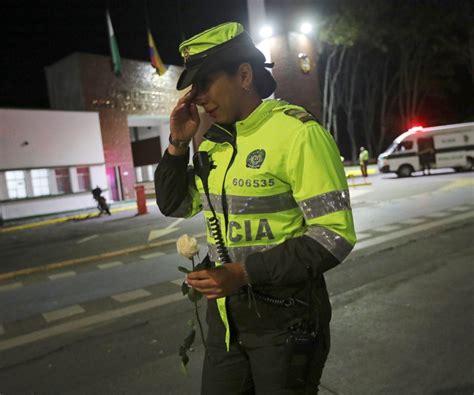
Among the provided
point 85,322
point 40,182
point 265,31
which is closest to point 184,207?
point 85,322

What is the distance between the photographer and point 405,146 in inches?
867

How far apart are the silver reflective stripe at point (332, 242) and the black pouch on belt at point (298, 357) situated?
13.2 inches

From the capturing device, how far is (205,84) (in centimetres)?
175

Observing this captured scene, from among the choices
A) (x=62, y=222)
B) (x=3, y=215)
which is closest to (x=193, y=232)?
(x=62, y=222)

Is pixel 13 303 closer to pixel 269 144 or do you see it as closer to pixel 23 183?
pixel 269 144

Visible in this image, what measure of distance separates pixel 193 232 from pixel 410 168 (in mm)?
14370

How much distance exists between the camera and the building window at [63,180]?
22641mm

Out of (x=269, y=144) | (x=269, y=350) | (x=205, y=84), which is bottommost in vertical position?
(x=269, y=350)

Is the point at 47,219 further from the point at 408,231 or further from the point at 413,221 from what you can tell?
the point at 408,231

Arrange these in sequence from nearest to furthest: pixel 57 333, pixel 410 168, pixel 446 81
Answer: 1. pixel 57 333
2. pixel 410 168
3. pixel 446 81

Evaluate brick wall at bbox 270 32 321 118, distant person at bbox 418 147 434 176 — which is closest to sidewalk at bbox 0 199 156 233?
brick wall at bbox 270 32 321 118

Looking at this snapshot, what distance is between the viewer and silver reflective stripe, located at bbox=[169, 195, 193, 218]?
2123 mm

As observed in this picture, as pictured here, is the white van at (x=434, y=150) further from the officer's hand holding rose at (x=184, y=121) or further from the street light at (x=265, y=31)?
the officer's hand holding rose at (x=184, y=121)

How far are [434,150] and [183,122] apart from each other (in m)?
21.9
